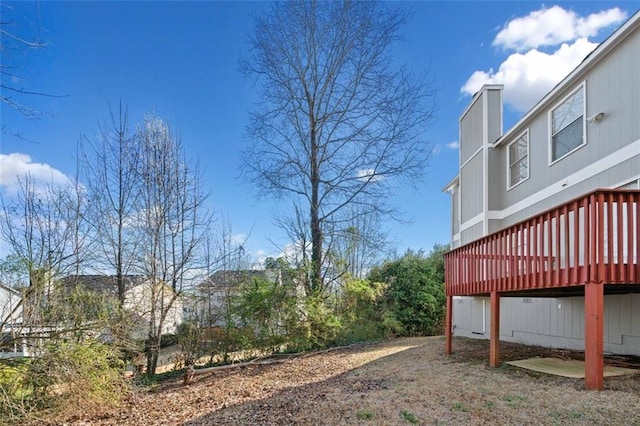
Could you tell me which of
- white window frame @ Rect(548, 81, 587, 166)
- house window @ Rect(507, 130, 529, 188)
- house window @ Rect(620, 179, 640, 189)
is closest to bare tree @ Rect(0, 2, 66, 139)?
house window @ Rect(620, 179, 640, 189)

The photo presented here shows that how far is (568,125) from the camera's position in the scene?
25.3ft

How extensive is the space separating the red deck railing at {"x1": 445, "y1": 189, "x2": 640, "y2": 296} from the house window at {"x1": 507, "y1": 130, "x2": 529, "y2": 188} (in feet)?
10.7

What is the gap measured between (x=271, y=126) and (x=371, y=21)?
14.7 feet

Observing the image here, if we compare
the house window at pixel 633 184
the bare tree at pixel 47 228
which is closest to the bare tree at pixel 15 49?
the bare tree at pixel 47 228

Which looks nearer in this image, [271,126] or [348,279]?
[348,279]

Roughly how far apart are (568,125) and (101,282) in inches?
385

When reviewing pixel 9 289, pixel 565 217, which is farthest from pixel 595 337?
pixel 9 289

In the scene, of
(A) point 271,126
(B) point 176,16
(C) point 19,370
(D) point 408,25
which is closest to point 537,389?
(C) point 19,370

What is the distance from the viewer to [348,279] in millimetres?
11805

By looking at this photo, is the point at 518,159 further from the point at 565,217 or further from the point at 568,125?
the point at 565,217

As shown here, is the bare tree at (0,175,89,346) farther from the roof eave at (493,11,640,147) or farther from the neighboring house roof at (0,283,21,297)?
the roof eave at (493,11,640,147)

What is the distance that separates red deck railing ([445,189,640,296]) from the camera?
448cm

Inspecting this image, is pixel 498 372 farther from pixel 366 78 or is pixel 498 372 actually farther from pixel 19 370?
pixel 366 78

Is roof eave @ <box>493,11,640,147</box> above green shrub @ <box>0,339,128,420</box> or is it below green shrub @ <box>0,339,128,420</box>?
above
